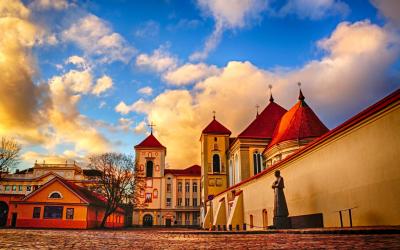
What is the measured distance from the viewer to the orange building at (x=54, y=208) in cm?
3806

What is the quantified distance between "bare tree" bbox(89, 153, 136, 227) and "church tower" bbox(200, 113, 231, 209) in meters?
10.5

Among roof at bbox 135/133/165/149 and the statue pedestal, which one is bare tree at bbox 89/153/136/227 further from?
the statue pedestal

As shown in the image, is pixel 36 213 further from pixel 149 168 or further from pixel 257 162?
pixel 149 168

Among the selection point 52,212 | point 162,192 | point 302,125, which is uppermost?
point 302,125

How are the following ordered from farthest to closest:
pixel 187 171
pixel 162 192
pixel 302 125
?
1. pixel 187 171
2. pixel 162 192
3. pixel 302 125

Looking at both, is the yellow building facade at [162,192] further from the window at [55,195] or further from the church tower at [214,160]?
the window at [55,195]

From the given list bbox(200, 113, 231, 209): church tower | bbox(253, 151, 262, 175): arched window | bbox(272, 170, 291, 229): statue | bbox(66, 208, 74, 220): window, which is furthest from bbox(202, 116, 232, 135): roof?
bbox(272, 170, 291, 229): statue

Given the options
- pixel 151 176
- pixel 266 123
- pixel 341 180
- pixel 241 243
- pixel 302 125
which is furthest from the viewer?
pixel 151 176

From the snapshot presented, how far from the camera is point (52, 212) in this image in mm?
38562

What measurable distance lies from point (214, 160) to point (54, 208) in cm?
2145

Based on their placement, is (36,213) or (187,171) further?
(187,171)

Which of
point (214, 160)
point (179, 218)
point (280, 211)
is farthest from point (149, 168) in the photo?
point (280, 211)

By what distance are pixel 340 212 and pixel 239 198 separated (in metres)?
15.1

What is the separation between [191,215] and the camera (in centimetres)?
6431
